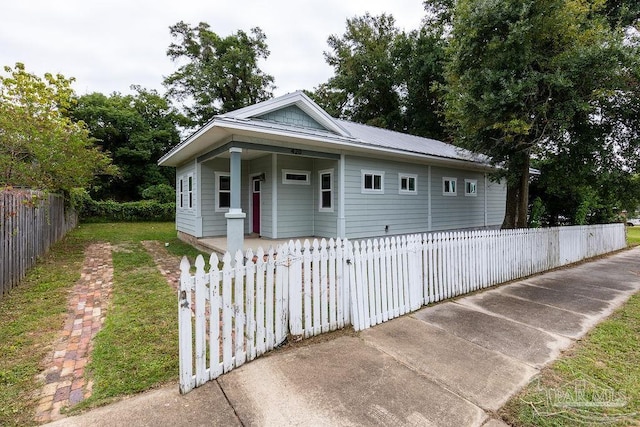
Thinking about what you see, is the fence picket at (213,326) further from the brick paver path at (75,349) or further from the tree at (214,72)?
the tree at (214,72)

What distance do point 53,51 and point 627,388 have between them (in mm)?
25370

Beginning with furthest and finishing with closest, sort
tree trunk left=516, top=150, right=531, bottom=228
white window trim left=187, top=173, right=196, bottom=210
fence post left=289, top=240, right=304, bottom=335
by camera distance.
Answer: white window trim left=187, top=173, right=196, bottom=210 → tree trunk left=516, top=150, right=531, bottom=228 → fence post left=289, top=240, right=304, bottom=335

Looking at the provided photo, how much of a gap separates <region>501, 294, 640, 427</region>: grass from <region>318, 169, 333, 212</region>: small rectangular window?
7193 millimetres

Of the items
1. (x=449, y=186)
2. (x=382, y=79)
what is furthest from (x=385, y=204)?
(x=382, y=79)

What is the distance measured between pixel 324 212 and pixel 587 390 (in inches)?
314

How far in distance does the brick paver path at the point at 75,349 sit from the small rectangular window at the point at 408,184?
8901 mm

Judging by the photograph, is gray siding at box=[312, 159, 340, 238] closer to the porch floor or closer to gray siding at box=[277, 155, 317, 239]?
gray siding at box=[277, 155, 317, 239]

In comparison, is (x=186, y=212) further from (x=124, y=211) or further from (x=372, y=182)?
(x=124, y=211)

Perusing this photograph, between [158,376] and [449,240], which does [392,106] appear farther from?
[158,376]

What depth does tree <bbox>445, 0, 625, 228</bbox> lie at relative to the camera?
6.03 metres

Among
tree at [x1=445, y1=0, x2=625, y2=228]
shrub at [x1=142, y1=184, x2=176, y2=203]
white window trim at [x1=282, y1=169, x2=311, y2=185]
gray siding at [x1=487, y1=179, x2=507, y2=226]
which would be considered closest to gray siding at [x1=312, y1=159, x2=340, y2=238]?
white window trim at [x1=282, y1=169, x2=311, y2=185]

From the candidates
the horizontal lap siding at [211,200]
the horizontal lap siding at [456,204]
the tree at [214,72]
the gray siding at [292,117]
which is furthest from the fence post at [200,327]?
the tree at [214,72]

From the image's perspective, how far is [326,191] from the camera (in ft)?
33.1

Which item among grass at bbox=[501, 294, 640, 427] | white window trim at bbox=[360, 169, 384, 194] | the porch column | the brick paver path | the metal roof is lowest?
grass at bbox=[501, 294, 640, 427]
